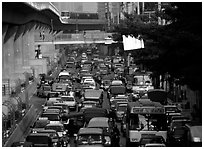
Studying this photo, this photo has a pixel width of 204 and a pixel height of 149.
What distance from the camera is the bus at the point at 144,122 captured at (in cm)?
2369

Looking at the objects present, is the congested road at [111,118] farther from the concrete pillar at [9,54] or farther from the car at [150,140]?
the concrete pillar at [9,54]

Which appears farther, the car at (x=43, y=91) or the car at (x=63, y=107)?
the car at (x=43, y=91)

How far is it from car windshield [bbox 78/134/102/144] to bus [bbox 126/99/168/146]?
2165 millimetres

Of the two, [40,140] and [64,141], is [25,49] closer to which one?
[64,141]

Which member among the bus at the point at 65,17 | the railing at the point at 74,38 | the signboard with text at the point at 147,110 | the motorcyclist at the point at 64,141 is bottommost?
the motorcyclist at the point at 64,141

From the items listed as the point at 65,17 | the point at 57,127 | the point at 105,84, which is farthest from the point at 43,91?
the point at 65,17

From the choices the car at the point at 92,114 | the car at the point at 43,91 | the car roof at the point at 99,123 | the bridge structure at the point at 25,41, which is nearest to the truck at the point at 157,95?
the bridge structure at the point at 25,41

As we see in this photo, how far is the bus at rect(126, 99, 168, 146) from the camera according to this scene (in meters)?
23.7

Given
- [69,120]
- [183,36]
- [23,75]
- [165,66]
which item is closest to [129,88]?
[23,75]

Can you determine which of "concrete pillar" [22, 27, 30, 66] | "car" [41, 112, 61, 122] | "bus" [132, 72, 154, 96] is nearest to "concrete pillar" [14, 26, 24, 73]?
"concrete pillar" [22, 27, 30, 66]

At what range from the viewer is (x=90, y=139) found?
21.5 m

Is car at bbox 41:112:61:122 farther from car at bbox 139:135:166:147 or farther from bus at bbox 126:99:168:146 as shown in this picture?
car at bbox 139:135:166:147

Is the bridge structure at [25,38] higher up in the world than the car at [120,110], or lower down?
higher up

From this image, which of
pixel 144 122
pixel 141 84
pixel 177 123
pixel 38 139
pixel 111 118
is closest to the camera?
pixel 38 139
